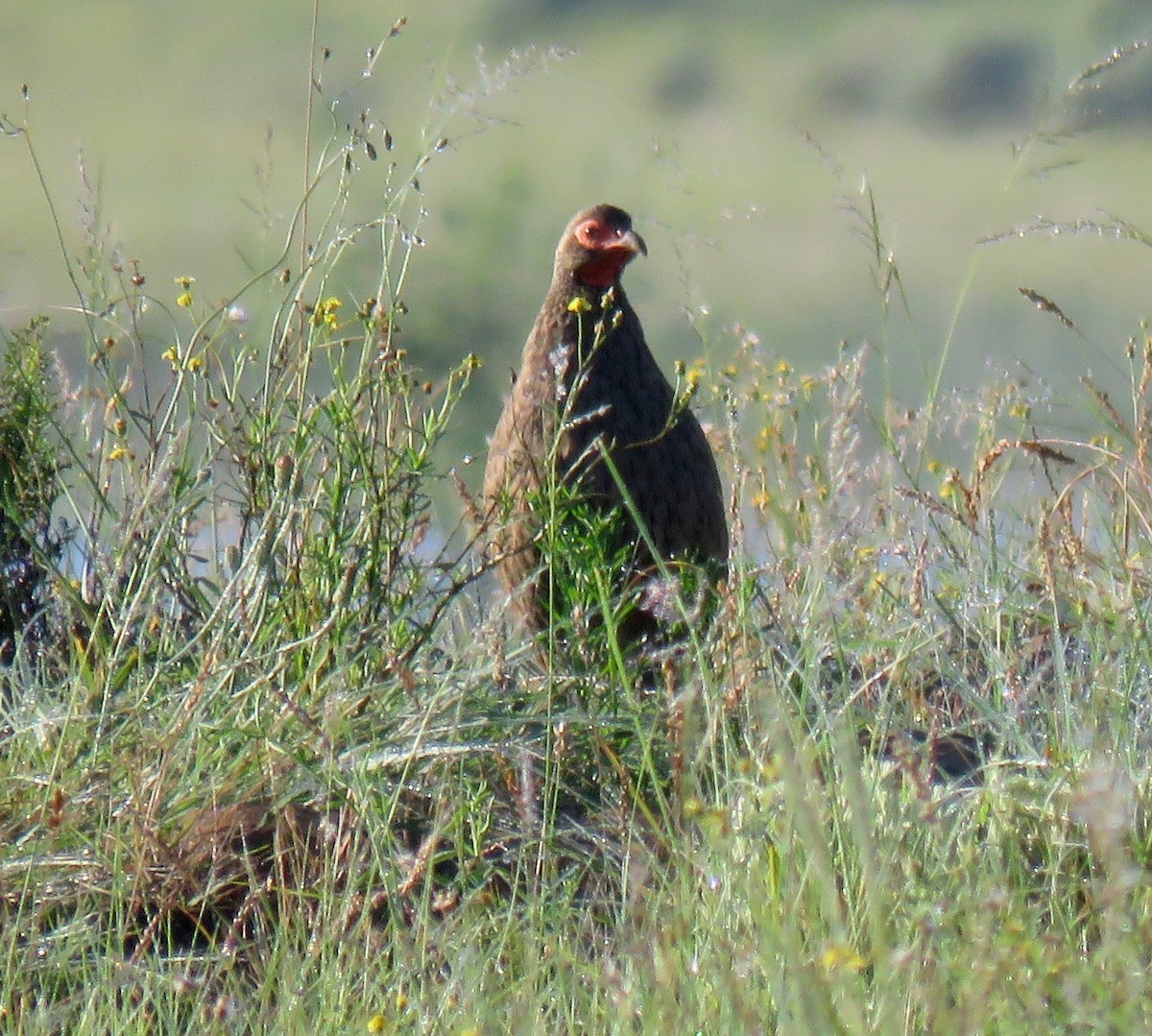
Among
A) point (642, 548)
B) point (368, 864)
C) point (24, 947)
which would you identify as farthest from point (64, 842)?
point (642, 548)

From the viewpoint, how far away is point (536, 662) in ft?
11.5

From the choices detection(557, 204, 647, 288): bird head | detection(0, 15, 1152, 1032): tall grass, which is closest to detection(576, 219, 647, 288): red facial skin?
detection(557, 204, 647, 288): bird head

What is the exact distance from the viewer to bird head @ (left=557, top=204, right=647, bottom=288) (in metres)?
4.34

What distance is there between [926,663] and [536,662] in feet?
2.57

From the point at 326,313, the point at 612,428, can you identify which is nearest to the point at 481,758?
the point at 326,313

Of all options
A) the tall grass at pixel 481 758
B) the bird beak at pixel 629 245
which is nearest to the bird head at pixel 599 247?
the bird beak at pixel 629 245

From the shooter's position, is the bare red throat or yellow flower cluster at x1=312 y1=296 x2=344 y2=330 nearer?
yellow flower cluster at x1=312 y1=296 x2=344 y2=330

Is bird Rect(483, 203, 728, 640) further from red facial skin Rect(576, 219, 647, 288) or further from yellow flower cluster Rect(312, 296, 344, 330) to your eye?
yellow flower cluster Rect(312, 296, 344, 330)

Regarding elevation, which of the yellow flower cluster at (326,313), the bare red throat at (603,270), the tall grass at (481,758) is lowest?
the tall grass at (481,758)

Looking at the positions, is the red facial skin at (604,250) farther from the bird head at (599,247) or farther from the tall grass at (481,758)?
the tall grass at (481,758)

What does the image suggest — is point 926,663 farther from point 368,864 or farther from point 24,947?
point 24,947

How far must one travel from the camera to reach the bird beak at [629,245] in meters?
4.27

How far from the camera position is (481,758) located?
109 inches

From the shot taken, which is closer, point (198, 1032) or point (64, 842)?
point (198, 1032)
